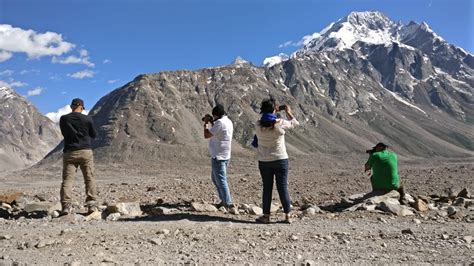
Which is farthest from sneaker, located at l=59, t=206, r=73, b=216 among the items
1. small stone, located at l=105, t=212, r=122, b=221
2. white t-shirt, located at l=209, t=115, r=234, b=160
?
white t-shirt, located at l=209, t=115, r=234, b=160

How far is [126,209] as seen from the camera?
33.1 feet

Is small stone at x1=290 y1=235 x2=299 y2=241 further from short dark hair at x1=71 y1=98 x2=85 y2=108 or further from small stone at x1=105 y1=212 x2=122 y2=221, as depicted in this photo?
short dark hair at x1=71 y1=98 x2=85 y2=108

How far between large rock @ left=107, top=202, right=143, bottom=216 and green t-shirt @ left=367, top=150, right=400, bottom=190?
5773mm

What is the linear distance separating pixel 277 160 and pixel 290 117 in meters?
1.01

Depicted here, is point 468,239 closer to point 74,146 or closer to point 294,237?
point 294,237

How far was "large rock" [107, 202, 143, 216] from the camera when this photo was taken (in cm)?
998

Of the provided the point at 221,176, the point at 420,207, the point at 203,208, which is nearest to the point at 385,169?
the point at 420,207

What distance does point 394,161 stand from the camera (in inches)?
476

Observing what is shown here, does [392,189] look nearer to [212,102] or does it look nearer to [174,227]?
[174,227]

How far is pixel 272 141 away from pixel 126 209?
3340 mm

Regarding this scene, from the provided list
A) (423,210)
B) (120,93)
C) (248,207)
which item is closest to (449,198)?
(423,210)

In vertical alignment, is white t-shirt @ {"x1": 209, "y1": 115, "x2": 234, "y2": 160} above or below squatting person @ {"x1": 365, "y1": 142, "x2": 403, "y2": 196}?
above

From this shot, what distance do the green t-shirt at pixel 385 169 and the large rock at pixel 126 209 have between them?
5773 millimetres

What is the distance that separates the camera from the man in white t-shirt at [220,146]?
1030cm
